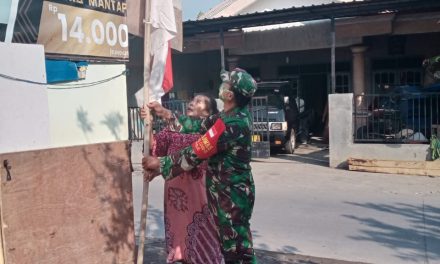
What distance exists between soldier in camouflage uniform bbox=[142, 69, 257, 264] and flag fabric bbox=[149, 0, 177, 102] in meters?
0.25

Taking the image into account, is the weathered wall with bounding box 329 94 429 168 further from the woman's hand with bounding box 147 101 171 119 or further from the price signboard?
the woman's hand with bounding box 147 101 171 119

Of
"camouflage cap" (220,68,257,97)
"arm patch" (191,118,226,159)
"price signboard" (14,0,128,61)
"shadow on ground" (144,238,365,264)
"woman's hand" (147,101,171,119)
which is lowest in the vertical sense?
"shadow on ground" (144,238,365,264)

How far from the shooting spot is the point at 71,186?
321 centimetres

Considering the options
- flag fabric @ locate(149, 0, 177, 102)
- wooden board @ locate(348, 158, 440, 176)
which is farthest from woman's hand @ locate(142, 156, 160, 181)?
wooden board @ locate(348, 158, 440, 176)

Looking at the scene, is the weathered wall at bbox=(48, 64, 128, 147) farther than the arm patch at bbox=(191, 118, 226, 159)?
Yes

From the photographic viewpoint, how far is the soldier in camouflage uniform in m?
3.19

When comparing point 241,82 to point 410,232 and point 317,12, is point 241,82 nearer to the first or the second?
point 410,232

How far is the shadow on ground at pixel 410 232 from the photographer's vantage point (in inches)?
199

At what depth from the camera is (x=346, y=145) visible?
10.4 meters

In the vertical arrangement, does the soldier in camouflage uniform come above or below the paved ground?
above

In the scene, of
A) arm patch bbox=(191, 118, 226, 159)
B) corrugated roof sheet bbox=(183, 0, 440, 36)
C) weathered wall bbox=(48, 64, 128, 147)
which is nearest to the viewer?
arm patch bbox=(191, 118, 226, 159)

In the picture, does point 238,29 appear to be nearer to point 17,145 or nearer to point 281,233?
point 281,233

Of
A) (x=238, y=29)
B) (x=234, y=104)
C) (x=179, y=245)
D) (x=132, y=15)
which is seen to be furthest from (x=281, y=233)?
(x=238, y=29)

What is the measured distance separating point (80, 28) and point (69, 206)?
1.37m
